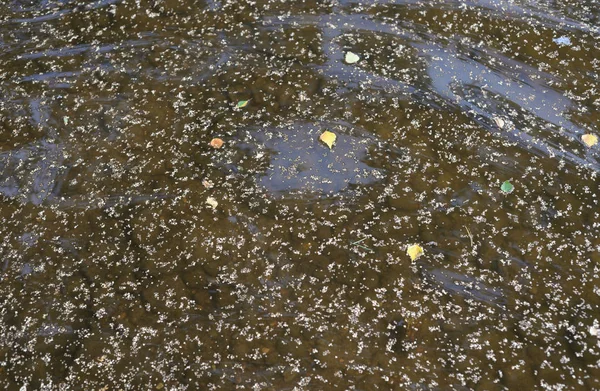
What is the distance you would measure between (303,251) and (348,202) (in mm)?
336

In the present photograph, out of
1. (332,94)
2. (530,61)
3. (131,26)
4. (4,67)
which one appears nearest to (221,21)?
(131,26)

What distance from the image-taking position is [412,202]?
258 centimetres

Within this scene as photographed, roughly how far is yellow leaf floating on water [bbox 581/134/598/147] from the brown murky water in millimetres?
37

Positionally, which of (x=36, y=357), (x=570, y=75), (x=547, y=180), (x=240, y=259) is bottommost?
(x=36, y=357)

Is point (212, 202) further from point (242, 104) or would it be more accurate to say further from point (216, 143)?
point (242, 104)

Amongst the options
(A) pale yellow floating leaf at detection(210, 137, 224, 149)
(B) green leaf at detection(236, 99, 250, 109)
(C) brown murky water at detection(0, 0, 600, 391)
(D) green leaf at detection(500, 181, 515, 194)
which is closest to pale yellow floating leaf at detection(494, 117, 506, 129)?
(C) brown murky water at detection(0, 0, 600, 391)

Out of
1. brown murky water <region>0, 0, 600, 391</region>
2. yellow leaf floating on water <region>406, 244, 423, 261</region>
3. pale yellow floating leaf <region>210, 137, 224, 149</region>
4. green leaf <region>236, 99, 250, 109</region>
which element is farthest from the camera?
green leaf <region>236, 99, 250, 109</region>

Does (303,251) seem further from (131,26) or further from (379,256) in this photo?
(131,26)

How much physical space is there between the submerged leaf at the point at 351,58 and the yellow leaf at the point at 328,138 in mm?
556

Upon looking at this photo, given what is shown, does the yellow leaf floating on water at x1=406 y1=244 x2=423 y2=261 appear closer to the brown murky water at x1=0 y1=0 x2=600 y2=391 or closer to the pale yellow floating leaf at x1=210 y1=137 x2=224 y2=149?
the brown murky water at x1=0 y1=0 x2=600 y2=391

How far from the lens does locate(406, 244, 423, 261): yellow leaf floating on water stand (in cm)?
A: 241

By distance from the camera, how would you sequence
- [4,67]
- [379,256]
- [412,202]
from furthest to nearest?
[4,67], [412,202], [379,256]

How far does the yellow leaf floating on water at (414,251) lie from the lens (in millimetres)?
2408

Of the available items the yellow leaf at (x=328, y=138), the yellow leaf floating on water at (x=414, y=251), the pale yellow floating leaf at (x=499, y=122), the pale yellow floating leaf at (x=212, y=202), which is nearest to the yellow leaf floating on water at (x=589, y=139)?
the pale yellow floating leaf at (x=499, y=122)
